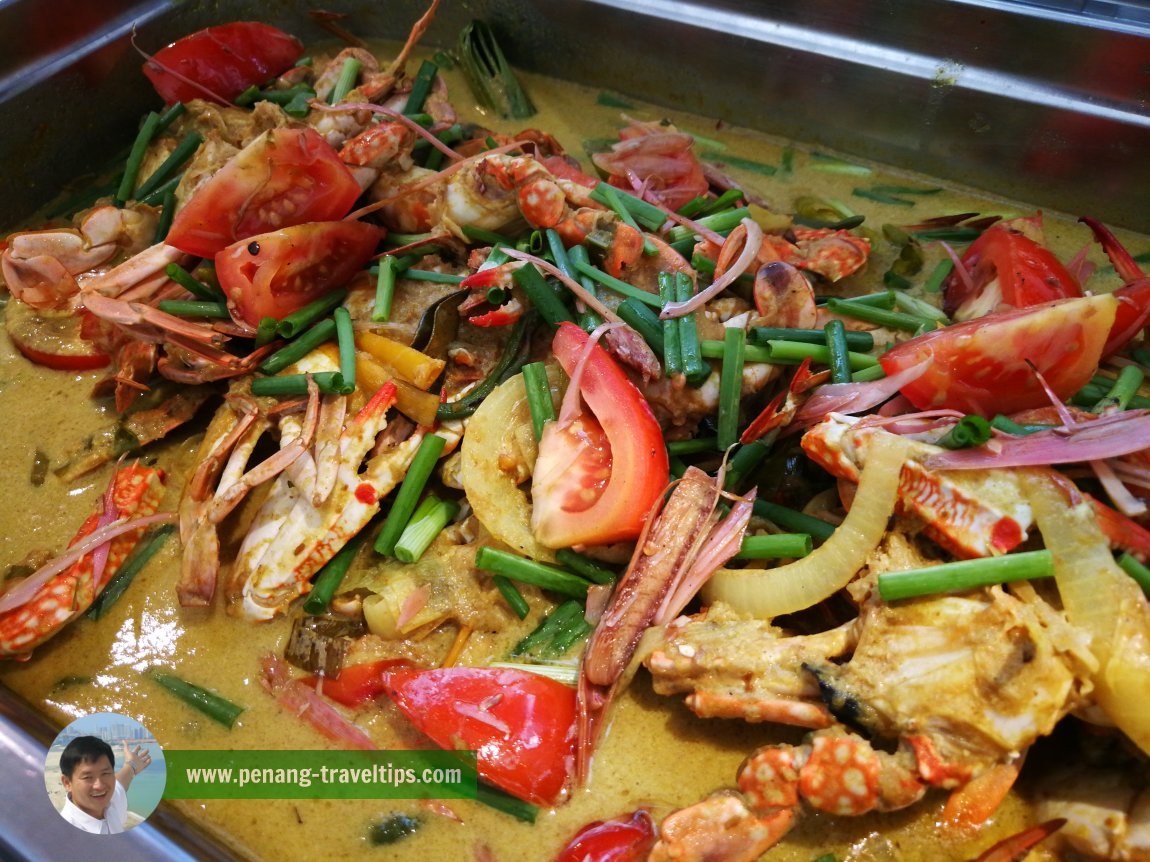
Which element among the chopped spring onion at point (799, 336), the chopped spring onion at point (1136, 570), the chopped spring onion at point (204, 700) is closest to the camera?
the chopped spring onion at point (1136, 570)

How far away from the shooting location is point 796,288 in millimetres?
2791

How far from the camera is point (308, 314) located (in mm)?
3148

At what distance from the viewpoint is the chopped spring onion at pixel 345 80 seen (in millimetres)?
3896

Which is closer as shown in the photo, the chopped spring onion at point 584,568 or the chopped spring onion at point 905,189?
the chopped spring onion at point 584,568

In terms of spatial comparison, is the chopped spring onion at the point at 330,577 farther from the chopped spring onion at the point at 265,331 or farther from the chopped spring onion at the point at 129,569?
the chopped spring onion at the point at 265,331

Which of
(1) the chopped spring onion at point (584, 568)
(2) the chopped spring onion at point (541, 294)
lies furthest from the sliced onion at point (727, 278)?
(1) the chopped spring onion at point (584, 568)

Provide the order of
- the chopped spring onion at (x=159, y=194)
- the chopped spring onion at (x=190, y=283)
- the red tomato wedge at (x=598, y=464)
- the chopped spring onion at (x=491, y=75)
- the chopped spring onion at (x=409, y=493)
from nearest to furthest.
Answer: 1. the red tomato wedge at (x=598, y=464)
2. the chopped spring onion at (x=409, y=493)
3. the chopped spring onion at (x=190, y=283)
4. the chopped spring onion at (x=159, y=194)
5. the chopped spring onion at (x=491, y=75)

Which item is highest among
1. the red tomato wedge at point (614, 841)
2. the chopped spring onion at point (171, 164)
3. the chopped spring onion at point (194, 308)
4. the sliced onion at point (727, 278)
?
the chopped spring onion at point (171, 164)

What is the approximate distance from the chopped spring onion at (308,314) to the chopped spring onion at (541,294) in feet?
2.72

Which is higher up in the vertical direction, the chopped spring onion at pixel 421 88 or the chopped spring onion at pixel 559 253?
the chopped spring onion at pixel 421 88

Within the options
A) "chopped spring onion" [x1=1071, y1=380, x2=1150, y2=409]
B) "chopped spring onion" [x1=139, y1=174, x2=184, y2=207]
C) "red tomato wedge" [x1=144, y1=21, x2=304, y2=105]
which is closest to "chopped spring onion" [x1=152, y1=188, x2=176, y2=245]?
"chopped spring onion" [x1=139, y1=174, x2=184, y2=207]

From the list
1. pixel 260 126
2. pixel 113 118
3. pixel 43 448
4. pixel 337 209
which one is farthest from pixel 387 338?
pixel 113 118

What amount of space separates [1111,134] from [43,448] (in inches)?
182

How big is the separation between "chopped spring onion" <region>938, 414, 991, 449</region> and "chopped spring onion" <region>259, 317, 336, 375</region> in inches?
85.8
